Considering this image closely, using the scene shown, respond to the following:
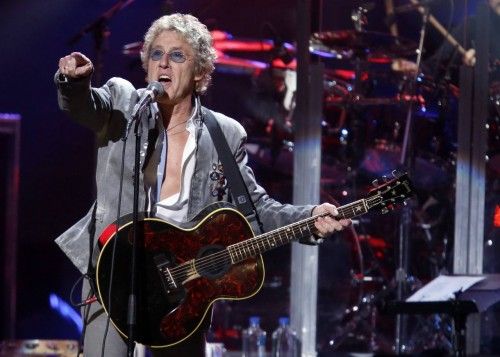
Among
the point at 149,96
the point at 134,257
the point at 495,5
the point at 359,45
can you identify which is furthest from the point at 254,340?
the point at 149,96

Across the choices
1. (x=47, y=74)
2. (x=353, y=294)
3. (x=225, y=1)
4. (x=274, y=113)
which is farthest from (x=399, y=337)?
(x=47, y=74)

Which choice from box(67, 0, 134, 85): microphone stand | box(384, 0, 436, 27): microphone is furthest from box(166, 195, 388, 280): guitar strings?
box(384, 0, 436, 27): microphone

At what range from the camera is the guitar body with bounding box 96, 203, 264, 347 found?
4.71 meters

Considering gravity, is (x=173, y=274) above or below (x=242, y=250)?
below

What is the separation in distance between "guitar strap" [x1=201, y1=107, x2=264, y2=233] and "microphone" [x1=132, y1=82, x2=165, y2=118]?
20.2 inches

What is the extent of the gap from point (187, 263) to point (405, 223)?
4.03m

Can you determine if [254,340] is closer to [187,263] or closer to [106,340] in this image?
[187,263]

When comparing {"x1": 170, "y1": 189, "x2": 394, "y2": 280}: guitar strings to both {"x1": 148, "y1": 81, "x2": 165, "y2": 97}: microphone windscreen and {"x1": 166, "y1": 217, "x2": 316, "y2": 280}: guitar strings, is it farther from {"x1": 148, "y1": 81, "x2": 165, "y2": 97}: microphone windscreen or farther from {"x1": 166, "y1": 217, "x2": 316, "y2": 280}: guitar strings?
{"x1": 148, "y1": 81, "x2": 165, "y2": 97}: microphone windscreen

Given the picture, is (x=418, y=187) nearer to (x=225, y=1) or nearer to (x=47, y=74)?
(x=225, y=1)

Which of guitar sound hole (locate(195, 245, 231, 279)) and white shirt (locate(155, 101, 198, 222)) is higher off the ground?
white shirt (locate(155, 101, 198, 222))

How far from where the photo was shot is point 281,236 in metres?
5.03

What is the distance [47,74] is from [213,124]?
4.70 metres

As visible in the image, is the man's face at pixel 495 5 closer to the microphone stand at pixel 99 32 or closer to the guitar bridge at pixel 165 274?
the microphone stand at pixel 99 32

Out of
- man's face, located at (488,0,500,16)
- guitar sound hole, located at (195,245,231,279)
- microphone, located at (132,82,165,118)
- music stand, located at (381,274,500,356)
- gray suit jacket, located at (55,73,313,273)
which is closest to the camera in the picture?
microphone, located at (132,82,165,118)
